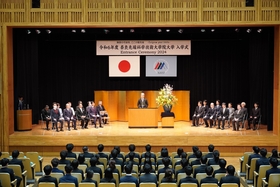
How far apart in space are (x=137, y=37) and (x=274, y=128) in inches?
254

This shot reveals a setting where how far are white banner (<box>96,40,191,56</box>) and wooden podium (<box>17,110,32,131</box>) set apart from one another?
154 inches

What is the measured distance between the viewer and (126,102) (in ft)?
64.5

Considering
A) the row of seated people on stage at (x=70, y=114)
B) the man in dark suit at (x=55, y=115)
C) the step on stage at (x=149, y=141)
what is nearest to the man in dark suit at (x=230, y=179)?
the step on stage at (x=149, y=141)

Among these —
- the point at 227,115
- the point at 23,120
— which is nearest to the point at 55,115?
the point at 23,120

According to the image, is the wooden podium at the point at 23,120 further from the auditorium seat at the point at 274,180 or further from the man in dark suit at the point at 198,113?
the auditorium seat at the point at 274,180

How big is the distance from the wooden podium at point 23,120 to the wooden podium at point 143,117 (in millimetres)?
3628

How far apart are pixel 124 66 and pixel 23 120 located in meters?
4.86

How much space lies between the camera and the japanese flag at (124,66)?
18.4 metres

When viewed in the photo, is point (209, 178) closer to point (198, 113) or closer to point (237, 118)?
point (237, 118)

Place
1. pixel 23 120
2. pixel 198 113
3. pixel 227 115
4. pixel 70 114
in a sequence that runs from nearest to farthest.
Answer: pixel 23 120 < pixel 70 114 < pixel 227 115 < pixel 198 113

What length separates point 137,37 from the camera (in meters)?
18.0

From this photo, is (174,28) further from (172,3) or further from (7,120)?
(7,120)

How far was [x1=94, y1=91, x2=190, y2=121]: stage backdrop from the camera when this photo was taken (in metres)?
19.4

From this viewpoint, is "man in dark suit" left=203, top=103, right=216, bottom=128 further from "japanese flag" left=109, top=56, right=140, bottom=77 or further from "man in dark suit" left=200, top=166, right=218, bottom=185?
"man in dark suit" left=200, top=166, right=218, bottom=185
